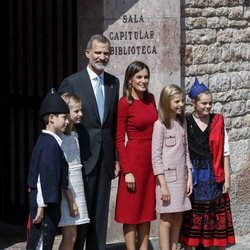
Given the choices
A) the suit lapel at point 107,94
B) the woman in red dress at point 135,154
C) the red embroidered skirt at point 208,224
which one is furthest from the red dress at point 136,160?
the red embroidered skirt at point 208,224

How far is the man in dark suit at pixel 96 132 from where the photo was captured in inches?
348

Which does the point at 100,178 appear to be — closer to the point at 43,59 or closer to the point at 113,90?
the point at 113,90

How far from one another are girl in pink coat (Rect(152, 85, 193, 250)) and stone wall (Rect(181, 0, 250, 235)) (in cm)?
160

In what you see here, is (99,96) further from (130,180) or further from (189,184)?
(189,184)

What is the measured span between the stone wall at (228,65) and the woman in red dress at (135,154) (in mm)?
1723

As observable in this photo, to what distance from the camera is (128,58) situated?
10148mm

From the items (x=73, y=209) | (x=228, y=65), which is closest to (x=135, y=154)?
(x=73, y=209)

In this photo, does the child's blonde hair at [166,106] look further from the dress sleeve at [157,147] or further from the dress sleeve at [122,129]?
the dress sleeve at [122,129]

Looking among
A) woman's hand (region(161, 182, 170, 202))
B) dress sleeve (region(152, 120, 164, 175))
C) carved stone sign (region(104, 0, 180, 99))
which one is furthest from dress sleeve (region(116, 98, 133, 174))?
carved stone sign (region(104, 0, 180, 99))

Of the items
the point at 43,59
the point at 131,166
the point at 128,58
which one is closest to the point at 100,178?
the point at 131,166

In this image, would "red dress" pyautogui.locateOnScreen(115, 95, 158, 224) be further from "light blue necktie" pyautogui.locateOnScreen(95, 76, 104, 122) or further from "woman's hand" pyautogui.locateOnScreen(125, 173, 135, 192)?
"light blue necktie" pyautogui.locateOnScreen(95, 76, 104, 122)

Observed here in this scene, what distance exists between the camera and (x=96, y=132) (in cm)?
888

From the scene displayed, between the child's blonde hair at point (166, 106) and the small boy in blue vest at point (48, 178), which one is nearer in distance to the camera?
the small boy in blue vest at point (48, 178)

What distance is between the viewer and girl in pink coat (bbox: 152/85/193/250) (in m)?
9.13
